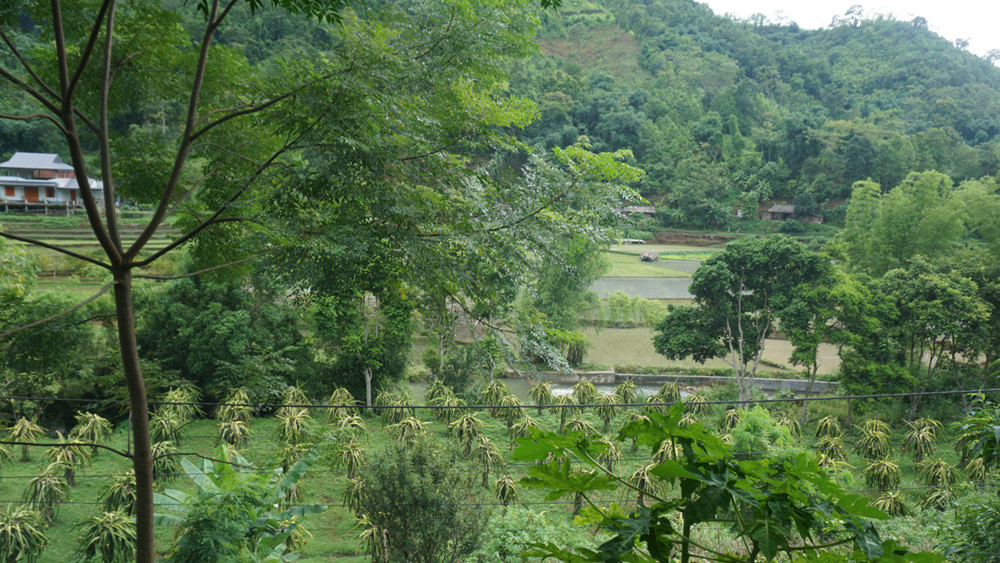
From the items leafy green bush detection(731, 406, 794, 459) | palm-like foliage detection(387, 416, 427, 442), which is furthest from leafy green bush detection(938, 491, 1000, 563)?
palm-like foliage detection(387, 416, 427, 442)

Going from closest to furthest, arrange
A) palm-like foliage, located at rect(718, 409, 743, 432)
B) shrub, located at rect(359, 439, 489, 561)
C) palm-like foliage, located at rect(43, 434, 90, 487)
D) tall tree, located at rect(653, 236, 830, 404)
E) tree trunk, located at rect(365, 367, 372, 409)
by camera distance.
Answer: shrub, located at rect(359, 439, 489, 561) < palm-like foliage, located at rect(43, 434, 90, 487) < palm-like foliage, located at rect(718, 409, 743, 432) < tree trunk, located at rect(365, 367, 372, 409) < tall tree, located at rect(653, 236, 830, 404)

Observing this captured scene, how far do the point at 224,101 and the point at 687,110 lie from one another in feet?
129

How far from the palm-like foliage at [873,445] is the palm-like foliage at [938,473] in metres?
0.65

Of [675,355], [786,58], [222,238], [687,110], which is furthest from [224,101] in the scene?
[786,58]

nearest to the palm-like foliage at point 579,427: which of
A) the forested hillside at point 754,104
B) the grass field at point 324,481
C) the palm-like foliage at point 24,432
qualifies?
the grass field at point 324,481

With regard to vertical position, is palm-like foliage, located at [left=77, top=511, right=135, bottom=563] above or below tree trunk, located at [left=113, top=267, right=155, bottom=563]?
below

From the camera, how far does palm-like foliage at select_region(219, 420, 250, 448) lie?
9328 mm

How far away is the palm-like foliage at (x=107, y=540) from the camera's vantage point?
6312mm

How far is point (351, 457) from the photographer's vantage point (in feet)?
28.6

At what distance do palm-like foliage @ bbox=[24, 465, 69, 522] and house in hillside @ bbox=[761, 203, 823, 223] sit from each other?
2972 cm

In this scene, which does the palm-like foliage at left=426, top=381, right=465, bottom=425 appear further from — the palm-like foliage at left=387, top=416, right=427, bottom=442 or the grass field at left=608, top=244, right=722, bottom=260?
the grass field at left=608, top=244, right=722, bottom=260

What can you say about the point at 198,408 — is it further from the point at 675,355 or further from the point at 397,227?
the point at 675,355

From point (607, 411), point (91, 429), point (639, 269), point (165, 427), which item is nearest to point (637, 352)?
point (607, 411)

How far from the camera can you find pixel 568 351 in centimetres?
1734
